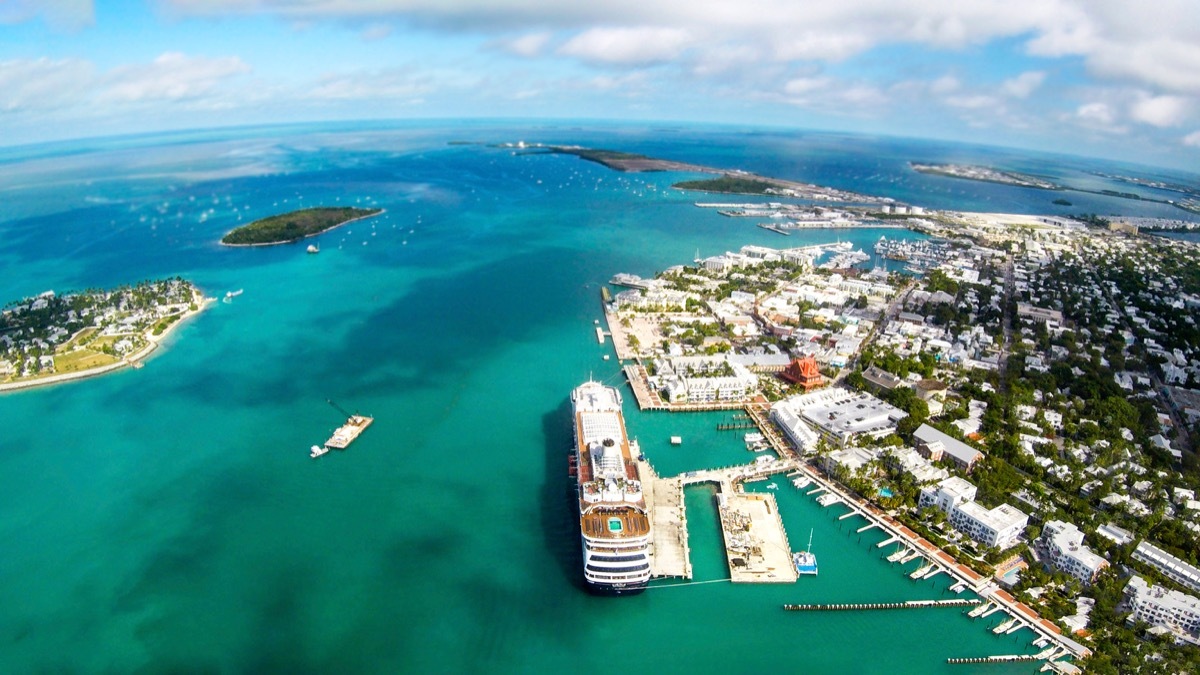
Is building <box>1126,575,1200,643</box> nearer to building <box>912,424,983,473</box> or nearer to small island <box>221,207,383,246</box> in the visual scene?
building <box>912,424,983,473</box>

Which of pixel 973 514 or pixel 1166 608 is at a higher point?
pixel 973 514

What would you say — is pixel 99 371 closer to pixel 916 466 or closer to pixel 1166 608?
pixel 916 466

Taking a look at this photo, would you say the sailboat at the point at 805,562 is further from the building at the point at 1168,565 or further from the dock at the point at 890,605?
the building at the point at 1168,565

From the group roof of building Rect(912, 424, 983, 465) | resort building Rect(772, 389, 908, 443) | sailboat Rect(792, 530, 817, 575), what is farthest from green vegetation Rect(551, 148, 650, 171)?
sailboat Rect(792, 530, 817, 575)

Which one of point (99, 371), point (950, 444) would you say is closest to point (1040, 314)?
point (950, 444)

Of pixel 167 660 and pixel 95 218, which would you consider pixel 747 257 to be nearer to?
pixel 167 660
